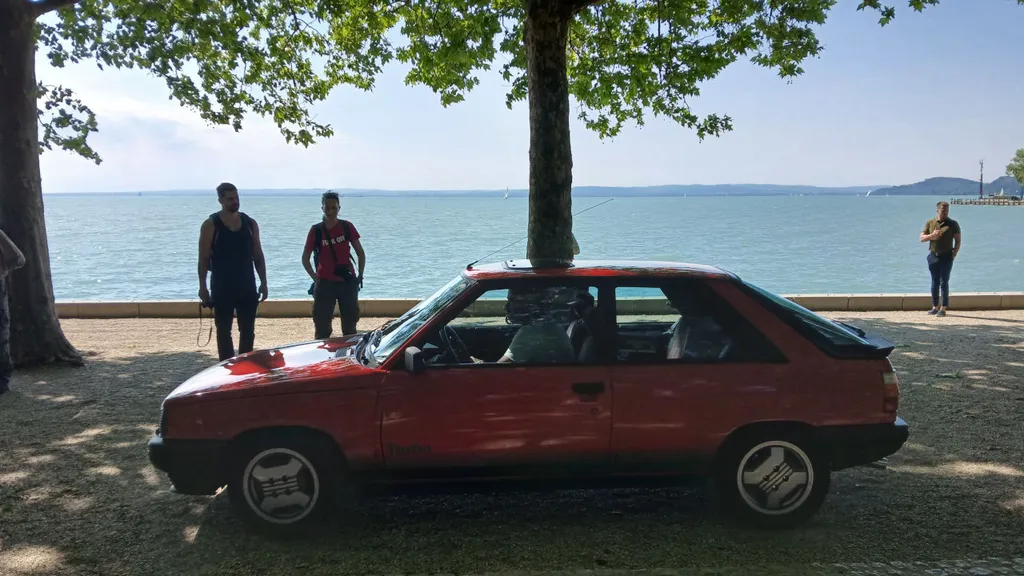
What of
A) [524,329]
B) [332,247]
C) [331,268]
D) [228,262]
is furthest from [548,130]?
[524,329]

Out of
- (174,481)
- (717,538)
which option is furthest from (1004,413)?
(174,481)

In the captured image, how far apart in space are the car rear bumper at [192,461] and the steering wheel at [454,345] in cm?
132

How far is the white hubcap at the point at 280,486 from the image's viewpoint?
415 centimetres

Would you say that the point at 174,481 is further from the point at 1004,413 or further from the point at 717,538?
the point at 1004,413

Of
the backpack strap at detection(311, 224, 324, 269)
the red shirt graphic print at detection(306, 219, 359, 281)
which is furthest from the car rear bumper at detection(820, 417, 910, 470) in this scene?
the backpack strap at detection(311, 224, 324, 269)

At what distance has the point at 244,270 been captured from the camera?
7.32m

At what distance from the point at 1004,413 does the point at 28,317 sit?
10.5m

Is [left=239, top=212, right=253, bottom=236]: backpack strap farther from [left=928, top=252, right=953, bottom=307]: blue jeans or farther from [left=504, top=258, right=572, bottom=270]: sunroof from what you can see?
[left=928, top=252, right=953, bottom=307]: blue jeans

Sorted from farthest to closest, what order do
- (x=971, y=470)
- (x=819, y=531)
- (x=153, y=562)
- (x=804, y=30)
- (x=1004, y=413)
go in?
(x=804, y=30) < (x=1004, y=413) < (x=971, y=470) < (x=819, y=531) < (x=153, y=562)

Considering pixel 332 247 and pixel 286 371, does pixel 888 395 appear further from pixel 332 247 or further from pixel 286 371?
pixel 332 247

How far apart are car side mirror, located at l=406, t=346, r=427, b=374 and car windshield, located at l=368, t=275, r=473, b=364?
0.22 metres

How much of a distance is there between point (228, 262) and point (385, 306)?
655 centimetres

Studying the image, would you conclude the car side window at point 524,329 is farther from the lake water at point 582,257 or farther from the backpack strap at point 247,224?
the lake water at point 582,257

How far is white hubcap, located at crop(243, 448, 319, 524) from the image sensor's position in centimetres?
415
